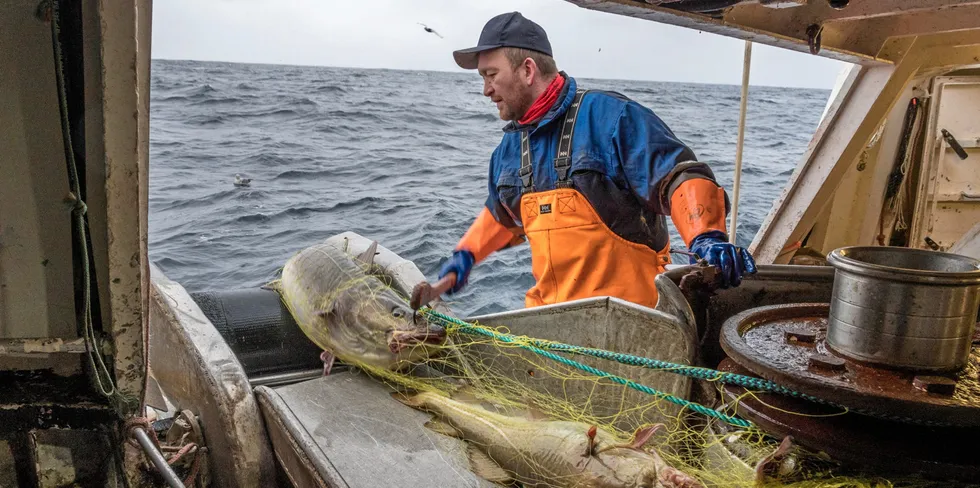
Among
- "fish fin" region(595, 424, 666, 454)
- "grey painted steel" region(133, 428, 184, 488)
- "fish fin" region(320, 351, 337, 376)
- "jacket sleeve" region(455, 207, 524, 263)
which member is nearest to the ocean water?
"jacket sleeve" region(455, 207, 524, 263)

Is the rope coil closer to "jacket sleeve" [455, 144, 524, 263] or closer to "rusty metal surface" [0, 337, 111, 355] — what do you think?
"rusty metal surface" [0, 337, 111, 355]

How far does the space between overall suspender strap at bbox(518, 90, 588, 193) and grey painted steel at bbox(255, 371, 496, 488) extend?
58.3 inches

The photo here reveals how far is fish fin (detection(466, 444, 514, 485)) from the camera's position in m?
2.62

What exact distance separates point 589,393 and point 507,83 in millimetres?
1943

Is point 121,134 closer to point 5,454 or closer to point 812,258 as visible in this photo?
point 5,454

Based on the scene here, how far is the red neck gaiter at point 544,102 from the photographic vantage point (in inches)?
161

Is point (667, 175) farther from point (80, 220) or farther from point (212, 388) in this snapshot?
point (80, 220)

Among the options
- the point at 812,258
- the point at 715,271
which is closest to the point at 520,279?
the point at 812,258

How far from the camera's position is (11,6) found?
1.80 m

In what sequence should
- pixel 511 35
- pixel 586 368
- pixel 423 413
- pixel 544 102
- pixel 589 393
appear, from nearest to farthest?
1. pixel 586 368
2. pixel 423 413
3. pixel 589 393
4. pixel 544 102
5. pixel 511 35

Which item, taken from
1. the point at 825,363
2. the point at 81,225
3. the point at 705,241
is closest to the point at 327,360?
the point at 81,225

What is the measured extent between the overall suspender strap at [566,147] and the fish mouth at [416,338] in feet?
3.64

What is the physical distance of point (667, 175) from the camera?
3.52m

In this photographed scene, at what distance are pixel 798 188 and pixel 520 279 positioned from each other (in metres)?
5.45
